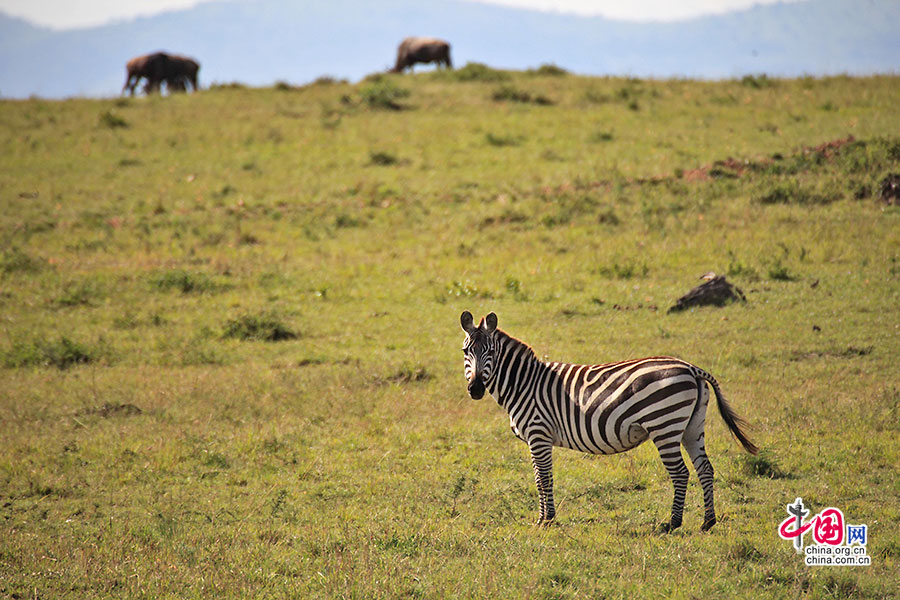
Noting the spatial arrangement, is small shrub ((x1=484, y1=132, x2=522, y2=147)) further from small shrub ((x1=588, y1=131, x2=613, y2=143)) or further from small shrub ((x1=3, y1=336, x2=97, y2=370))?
small shrub ((x1=3, y1=336, x2=97, y2=370))

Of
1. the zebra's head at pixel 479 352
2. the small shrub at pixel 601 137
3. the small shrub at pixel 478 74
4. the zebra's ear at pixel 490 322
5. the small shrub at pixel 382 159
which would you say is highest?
the small shrub at pixel 478 74

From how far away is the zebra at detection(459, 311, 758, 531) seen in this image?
779 cm

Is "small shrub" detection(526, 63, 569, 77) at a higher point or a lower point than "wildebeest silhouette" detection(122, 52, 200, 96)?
lower

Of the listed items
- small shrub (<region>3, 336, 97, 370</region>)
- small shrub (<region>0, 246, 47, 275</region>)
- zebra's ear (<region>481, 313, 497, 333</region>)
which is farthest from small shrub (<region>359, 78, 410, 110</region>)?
zebra's ear (<region>481, 313, 497, 333</region>)

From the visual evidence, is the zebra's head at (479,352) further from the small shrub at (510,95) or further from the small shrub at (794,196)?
the small shrub at (510,95)

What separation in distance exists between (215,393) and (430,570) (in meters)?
7.15

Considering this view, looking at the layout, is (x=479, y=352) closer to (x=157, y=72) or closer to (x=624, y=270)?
(x=624, y=270)

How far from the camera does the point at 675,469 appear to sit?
787 cm

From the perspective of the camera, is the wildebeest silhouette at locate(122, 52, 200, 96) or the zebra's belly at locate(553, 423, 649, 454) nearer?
the zebra's belly at locate(553, 423, 649, 454)

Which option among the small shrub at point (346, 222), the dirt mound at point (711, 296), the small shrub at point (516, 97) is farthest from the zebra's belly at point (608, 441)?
the small shrub at point (516, 97)

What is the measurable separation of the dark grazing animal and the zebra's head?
46764 mm

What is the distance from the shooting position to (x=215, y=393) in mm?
13250

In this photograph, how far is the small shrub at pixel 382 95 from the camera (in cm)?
3450

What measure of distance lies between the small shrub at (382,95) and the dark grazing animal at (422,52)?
60.0ft
